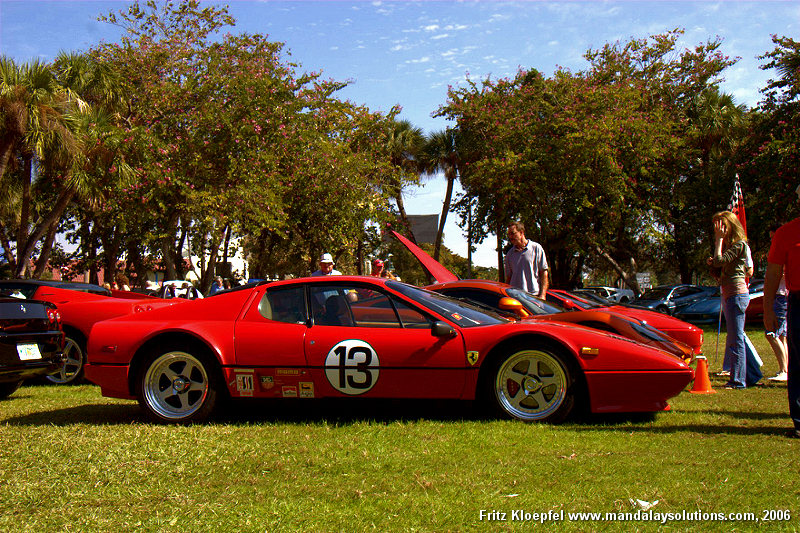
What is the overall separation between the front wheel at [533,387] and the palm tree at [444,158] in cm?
2965

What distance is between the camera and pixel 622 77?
92.9ft

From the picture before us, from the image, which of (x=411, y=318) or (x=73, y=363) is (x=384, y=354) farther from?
(x=73, y=363)

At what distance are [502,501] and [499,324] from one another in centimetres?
218

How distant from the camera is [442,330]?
522cm

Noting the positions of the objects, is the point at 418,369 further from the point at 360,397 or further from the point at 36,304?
the point at 36,304

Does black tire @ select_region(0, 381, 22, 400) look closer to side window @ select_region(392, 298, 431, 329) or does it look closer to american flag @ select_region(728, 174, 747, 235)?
side window @ select_region(392, 298, 431, 329)

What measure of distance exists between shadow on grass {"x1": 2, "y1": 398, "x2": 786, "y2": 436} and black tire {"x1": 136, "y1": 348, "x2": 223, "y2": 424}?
15cm

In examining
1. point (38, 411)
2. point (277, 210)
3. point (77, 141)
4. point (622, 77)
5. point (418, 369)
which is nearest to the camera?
point (418, 369)

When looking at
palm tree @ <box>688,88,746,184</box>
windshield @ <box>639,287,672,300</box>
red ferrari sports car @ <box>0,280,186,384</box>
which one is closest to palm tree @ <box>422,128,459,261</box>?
palm tree @ <box>688,88,746,184</box>

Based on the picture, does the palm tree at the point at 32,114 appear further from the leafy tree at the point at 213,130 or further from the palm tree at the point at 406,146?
the palm tree at the point at 406,146

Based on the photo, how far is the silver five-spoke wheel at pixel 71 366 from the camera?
8.34 m

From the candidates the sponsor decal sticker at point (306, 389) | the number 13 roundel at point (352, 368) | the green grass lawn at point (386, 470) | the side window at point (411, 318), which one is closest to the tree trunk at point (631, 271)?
the green grass lawn at point (386, 470)

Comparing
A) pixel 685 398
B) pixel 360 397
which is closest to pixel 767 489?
pixel 360 397

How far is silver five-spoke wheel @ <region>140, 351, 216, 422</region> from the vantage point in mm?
5516
